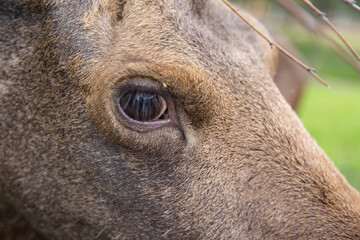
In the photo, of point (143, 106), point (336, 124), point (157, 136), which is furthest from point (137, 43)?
point (336, 124)

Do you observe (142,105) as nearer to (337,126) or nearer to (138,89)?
(138,89)

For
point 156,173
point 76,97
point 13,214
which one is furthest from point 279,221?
point 13,214

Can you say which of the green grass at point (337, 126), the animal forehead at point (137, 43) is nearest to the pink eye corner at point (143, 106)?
the animal forehead at point (137, 43)

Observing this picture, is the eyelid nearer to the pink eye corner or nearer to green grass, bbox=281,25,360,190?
the pink eye corner

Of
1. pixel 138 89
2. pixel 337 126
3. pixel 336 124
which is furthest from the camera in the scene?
pixel 336 124

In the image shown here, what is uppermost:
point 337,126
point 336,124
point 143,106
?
point 336,124
